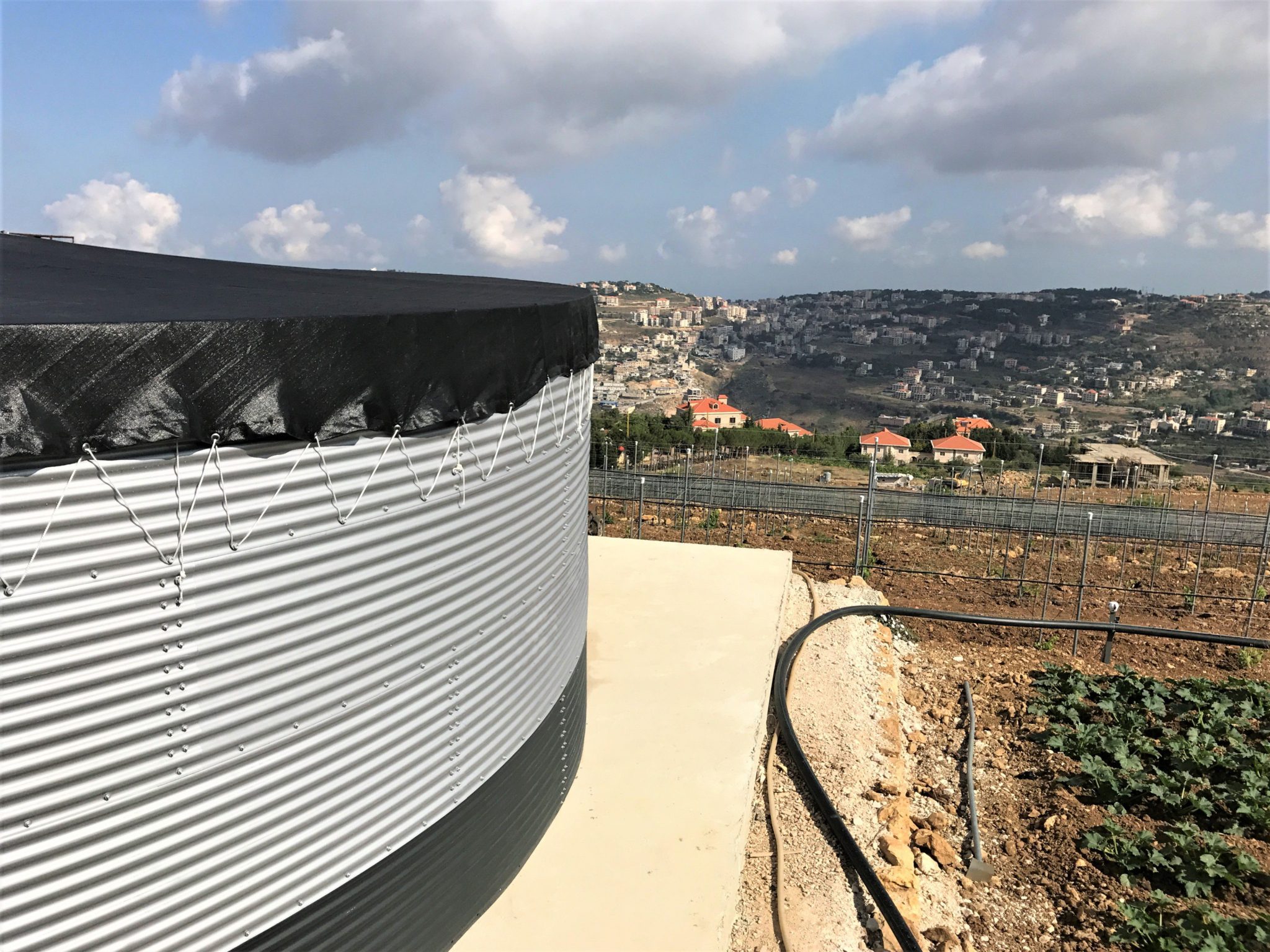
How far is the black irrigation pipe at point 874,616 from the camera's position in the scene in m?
4.88

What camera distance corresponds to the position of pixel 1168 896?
18.4 ft

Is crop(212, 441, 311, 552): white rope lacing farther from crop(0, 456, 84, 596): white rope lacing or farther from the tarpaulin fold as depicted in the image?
crop(0, 456, 84, 596): white rope lacing

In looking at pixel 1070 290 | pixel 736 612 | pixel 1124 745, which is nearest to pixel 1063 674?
pixel 1124 745

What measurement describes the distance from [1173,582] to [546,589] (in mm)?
13243

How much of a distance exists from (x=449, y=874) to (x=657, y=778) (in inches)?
80.9

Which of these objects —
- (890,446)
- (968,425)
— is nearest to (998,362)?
(968,425)

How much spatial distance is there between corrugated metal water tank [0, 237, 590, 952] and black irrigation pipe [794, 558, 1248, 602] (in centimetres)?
971

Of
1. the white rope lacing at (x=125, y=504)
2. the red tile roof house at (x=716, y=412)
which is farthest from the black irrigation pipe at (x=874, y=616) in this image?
the red tile roof house at (x=716, y=412)

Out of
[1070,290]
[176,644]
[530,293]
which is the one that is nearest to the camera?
[176,644]

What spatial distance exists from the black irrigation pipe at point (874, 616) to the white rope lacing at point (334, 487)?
3.76 metres

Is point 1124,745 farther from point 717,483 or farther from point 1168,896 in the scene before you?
point 717,483

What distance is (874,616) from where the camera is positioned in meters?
10.3

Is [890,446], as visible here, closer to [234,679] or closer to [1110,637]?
[1110,637]

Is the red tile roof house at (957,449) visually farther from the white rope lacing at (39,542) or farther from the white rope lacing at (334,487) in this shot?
the white rope lacing at (39,542)
